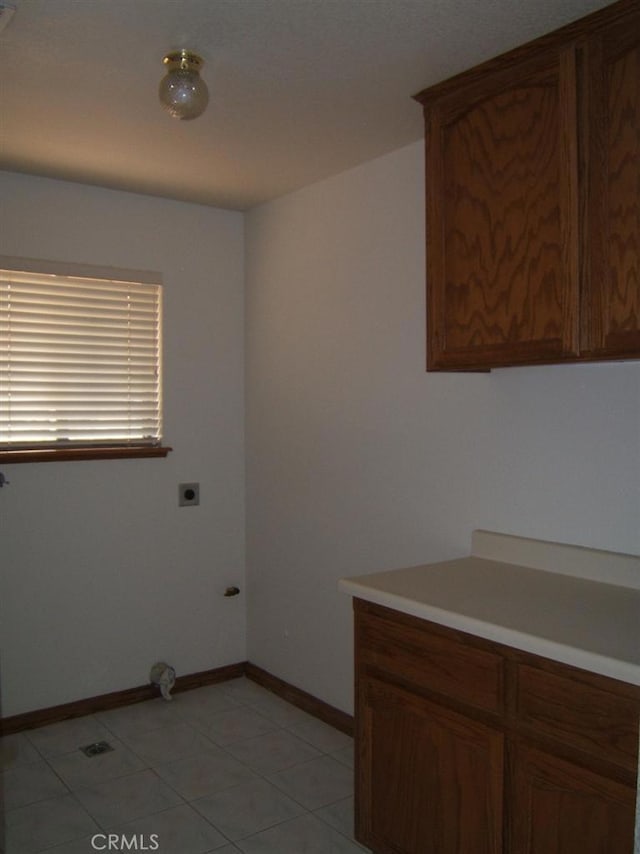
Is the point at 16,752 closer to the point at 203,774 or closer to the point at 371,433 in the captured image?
the point at 203,774

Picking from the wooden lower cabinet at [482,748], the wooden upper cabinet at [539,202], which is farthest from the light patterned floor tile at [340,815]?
the wooden upper cabinet at [539,202]

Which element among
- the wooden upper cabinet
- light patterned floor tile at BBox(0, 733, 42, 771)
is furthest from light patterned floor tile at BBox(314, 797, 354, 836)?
the wooden upper cabinet

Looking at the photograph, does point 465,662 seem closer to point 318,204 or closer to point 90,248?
point 318,204

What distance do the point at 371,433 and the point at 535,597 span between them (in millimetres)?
1170

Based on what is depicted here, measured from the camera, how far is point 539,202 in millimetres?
1994

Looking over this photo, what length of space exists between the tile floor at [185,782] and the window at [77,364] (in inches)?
47.3

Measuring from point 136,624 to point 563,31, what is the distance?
9.67 feet

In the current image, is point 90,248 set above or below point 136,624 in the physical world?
above

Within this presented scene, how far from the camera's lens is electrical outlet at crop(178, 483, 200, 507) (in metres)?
3.68

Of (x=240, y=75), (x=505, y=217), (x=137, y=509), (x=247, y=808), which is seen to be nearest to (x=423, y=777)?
(x=247, y=808)

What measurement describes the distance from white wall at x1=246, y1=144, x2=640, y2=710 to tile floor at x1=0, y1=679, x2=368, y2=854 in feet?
1.15

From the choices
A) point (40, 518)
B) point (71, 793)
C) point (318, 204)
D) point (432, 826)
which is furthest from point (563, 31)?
point (71, 793)

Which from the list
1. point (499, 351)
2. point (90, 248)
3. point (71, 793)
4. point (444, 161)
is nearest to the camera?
point (499, 351)

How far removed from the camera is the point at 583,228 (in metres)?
Answer: 1.90
